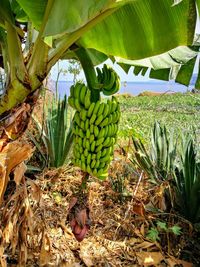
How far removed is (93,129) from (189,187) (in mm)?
1211

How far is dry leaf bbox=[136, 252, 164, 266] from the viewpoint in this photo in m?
1.90

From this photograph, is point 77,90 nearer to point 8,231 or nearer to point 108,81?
point 108,81

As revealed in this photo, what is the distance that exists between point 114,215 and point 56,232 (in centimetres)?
39

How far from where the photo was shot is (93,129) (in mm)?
1099

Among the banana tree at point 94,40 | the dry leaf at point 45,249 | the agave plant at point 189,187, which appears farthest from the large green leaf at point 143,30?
the agave plant at point 189,187

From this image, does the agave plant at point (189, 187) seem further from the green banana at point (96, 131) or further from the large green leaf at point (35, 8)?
the large green leaf at point (35, 8)

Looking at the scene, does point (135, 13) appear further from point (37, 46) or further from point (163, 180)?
point (163, 180)

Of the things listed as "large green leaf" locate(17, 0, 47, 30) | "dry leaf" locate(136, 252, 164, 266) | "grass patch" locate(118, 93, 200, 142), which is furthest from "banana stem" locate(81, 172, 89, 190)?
"grass patch" locate(118, 93, 200, 142)

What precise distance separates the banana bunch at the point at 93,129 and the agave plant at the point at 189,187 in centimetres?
109

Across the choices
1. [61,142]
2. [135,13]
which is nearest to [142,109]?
[61,142]

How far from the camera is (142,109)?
746 centimetres

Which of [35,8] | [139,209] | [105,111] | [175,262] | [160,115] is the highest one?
[35,8]

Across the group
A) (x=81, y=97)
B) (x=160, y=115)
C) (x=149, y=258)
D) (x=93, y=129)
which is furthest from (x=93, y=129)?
(x=160, y=115)

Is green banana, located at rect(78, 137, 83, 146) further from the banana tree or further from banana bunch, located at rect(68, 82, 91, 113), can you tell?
the banana tree
